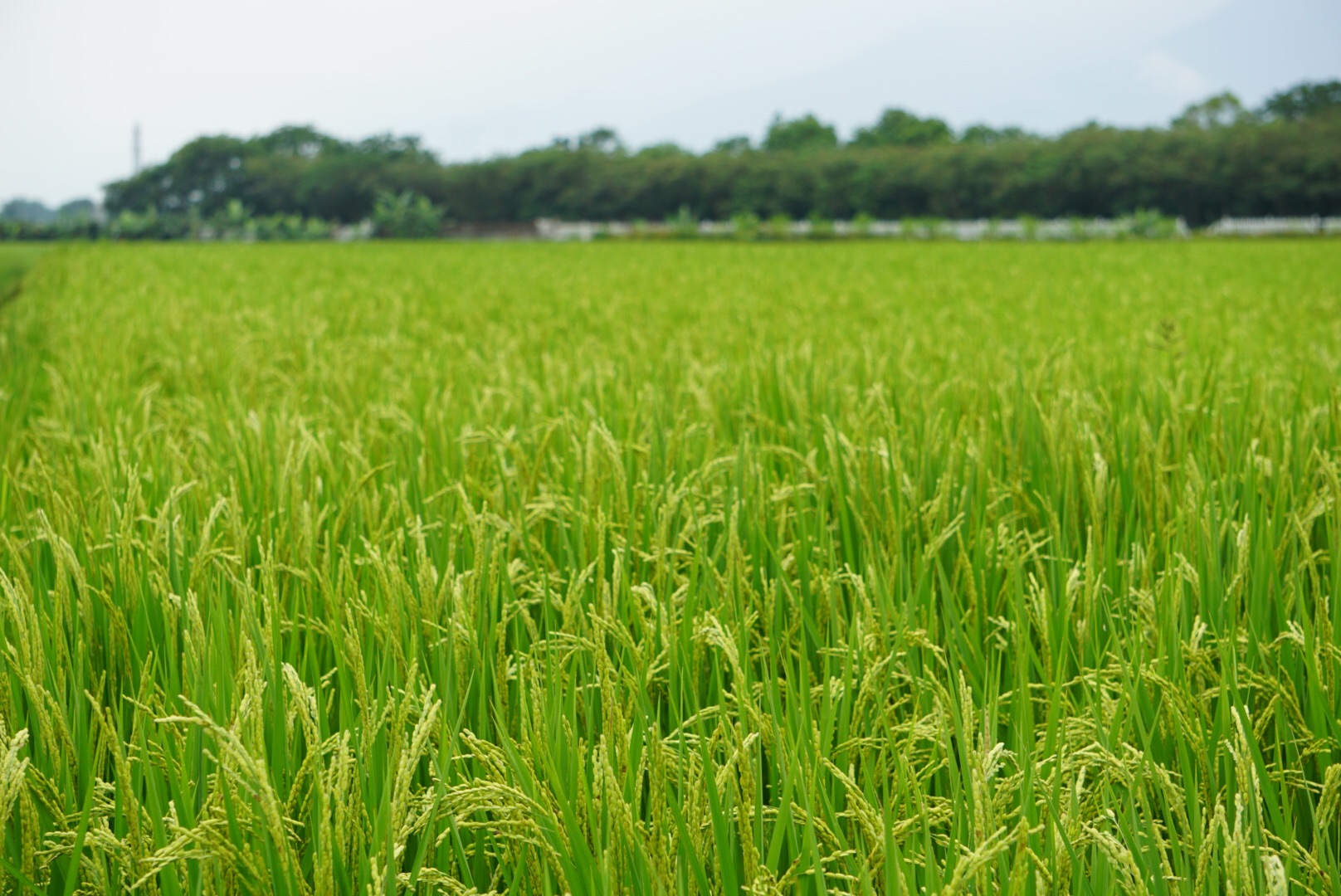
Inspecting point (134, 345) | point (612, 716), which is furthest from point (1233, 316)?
point (612, 716)

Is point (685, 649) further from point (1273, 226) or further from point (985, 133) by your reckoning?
point (985, 133)

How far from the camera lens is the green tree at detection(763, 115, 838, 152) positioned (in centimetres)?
10625

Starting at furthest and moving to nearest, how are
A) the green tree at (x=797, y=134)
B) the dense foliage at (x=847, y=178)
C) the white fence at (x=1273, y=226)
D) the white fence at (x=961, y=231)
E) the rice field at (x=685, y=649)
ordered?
the green tree at (x=797, y=134) → the dense foliage at (x=847, y=178) → the white fence at (x=1273, y=226) → the white fence at (x=961, y=231) → the rice field at (x=685, y=649)

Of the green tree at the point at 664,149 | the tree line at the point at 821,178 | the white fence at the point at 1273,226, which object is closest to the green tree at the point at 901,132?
the tree line at the point at 821,178

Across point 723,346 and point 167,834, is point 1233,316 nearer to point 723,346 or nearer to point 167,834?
point 723,346

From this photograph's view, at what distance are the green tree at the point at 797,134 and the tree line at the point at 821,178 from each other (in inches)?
210

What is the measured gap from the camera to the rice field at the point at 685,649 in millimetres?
880

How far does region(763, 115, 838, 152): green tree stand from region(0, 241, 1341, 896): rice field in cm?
10750

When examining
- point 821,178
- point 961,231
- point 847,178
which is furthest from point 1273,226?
point 821,178

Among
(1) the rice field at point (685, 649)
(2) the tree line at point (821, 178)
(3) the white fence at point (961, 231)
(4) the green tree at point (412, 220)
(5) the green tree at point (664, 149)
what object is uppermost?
(5) the green tree at point (664, 149)

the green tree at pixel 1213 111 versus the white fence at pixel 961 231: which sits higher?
the green tree at pixel 1213 111

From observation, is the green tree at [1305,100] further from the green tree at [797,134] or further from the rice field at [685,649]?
the rice field at [685,649]

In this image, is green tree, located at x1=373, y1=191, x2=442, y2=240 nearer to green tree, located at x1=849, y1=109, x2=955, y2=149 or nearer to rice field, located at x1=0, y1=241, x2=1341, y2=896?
green tree, located at x1=849, y1=109, x2=955, y2=149

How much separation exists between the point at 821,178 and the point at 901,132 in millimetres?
34896
